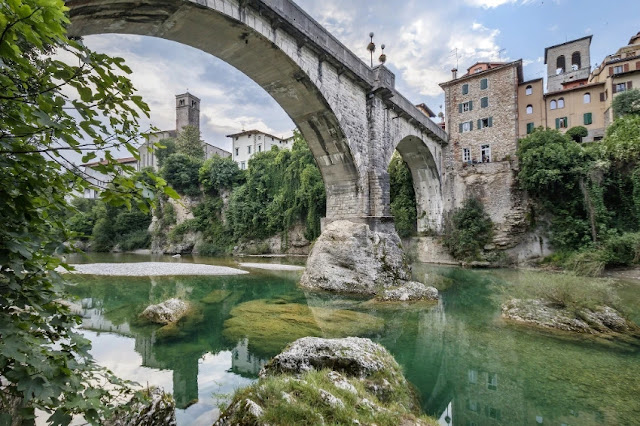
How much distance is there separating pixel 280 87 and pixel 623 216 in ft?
59.7

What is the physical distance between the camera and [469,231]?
67.7 ft

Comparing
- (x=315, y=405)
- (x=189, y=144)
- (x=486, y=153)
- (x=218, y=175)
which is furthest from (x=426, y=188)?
(x=189, y=144)

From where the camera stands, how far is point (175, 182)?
33344 millimetres

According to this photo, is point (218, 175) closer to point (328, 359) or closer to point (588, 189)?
point (588, 189)

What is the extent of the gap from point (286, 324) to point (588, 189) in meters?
17.8

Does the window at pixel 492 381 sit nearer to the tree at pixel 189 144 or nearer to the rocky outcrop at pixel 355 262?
the rocky outcrop at pixel 355 262

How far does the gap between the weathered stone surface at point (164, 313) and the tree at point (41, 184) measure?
603cm

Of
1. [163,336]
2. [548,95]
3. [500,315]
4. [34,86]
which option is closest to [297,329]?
[163,336]

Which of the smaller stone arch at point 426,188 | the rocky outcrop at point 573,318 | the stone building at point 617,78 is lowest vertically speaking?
the rocky outcrop at point 573,318

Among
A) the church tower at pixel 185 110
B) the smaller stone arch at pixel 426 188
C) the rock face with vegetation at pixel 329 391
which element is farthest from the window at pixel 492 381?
the church tower at pixel 185 110

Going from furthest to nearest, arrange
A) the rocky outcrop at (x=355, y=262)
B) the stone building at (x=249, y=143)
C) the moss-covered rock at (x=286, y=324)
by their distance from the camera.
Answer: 1. the stone building at (x=249, y=143)
2. the rocky outcrop at (x=355, y=262)
3. the moss-covered rock at (x=286, y=324)

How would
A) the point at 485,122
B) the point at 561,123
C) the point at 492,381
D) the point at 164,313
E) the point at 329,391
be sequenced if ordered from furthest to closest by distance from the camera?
the point at 561,123 → the point at 485,122 → the point at 164,313 → the point at 492,381 → the point at 329,391

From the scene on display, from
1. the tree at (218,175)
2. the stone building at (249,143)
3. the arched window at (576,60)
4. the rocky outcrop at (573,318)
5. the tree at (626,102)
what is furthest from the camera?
the stone building at (249,143)

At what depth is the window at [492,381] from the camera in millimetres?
4574
